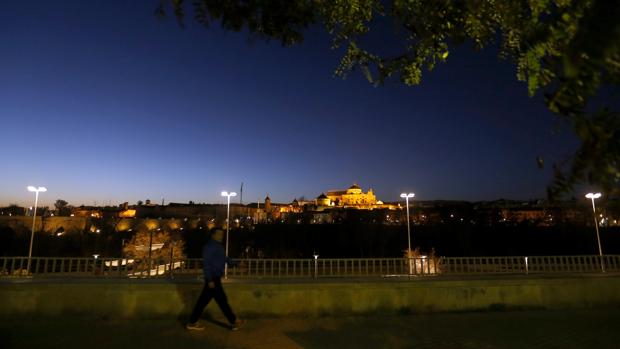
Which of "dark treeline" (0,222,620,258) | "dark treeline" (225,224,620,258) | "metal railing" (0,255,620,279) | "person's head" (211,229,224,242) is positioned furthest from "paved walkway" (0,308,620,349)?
"dark treeline" (0,222,620,258)

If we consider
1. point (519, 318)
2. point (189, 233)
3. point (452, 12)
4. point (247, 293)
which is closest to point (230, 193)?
point (247, 293)

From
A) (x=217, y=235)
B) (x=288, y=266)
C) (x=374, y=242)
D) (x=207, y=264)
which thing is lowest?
(x=288, y=266)

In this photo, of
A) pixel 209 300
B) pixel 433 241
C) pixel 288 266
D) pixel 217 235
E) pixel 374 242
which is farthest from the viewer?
pixel 433 241

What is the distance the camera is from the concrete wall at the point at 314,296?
7.66 metres

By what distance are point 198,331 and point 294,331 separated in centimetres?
156

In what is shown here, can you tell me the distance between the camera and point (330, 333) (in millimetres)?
7168

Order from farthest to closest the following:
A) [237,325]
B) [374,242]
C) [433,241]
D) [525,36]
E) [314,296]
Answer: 1. [433,241]
2. [374,242]
3. [314,296]
4. [237,325]
5. [525,36]

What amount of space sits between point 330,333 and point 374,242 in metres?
64.1

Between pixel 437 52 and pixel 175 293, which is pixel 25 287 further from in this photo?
pixel 437 52

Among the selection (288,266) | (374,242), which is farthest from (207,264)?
(374,242)

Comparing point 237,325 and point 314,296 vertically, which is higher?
point 314,296

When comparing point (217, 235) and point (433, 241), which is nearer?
point (217, 235)

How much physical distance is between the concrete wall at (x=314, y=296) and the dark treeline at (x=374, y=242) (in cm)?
5717

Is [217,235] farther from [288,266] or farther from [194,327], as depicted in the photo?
[288,266]
